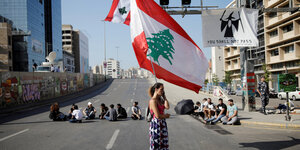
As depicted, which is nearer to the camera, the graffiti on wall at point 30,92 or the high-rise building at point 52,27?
the graffiti on wall at point 30,92

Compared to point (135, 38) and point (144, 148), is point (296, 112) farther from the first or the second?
point (135, 38)

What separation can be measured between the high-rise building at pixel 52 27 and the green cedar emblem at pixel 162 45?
97.4 meters

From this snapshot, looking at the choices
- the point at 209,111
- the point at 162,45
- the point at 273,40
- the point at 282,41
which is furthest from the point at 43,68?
the point at 273,40

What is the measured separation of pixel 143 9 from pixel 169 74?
6.13ft

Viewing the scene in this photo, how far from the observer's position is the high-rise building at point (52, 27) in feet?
323

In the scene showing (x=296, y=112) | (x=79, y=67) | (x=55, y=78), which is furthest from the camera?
(x=79, y=67)

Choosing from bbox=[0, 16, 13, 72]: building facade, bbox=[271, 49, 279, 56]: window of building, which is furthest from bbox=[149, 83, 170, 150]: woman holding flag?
bbox=[0, 16, 13, 72]: building facade

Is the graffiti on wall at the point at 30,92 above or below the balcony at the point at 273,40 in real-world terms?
below

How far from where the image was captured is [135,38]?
237 inches

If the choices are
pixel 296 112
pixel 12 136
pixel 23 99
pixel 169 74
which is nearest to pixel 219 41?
pixel 169 74

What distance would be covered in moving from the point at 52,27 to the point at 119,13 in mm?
103550

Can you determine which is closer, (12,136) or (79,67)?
(12,136)

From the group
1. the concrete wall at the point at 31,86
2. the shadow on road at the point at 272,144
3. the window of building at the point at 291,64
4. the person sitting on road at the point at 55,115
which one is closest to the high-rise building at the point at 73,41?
the concrete wall at the point at 31,86

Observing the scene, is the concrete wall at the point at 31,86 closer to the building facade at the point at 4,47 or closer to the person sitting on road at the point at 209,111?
the person sitting on road at the point at 209,111
